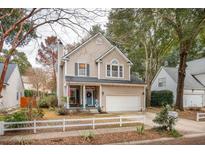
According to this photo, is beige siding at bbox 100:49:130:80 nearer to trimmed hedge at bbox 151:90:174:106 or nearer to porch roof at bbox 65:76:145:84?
porch roof at bbox 65:76:145:84

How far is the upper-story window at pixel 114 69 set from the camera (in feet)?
41.0

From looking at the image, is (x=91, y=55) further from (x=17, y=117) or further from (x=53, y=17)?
(x=17, y=117)

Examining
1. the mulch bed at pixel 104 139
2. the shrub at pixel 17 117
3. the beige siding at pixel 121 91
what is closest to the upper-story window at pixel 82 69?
the beige siding at pixel 121 91

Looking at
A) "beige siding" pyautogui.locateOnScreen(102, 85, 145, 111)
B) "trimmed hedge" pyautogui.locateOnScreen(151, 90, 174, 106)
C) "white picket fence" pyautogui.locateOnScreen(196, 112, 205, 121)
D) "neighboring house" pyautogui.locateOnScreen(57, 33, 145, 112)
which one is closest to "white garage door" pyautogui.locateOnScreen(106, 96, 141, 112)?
"neighboring house" pyautogui.locateOnScreen(57, 33, 145, 112)

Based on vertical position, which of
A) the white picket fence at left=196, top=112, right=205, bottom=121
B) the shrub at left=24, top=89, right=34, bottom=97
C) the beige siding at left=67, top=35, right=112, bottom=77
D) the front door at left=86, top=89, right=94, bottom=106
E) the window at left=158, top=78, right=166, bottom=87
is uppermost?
the beige siding at left=67, top=35, right=112, bottom=77

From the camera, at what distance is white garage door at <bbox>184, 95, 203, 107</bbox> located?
45.7 ft

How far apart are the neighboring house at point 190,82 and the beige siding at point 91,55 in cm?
581

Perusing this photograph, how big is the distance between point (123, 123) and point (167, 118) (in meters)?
1.66

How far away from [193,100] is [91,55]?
8.48m

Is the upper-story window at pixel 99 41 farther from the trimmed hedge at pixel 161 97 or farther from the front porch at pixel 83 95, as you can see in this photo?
the trimmed hedge at pixel 161 97

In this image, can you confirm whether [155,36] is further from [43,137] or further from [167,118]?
[43,137]

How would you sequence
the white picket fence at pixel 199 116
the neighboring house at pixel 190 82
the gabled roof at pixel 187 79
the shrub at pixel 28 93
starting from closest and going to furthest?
the shrub at pixel 28 93, the white picket fence at pixel 199 116, the neighboring house at pixel 190 82, the gabled roof at pixel 187 79

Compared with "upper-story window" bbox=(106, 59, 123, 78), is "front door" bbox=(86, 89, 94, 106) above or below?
below
